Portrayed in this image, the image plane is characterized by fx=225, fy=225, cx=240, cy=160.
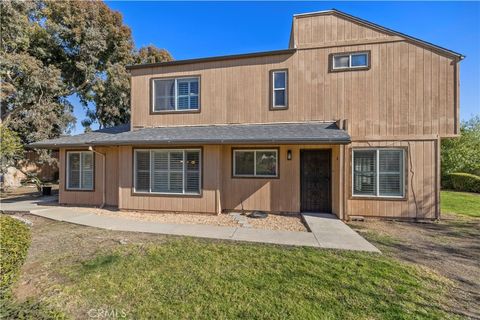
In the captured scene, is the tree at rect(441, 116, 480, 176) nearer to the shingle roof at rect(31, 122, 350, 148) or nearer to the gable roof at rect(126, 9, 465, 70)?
the gable roof at rect(126, 9, 465, 70)

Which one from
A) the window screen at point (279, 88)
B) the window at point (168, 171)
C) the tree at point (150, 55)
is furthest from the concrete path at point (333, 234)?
the tree at point (150, 55)

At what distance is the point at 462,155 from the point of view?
16.7m

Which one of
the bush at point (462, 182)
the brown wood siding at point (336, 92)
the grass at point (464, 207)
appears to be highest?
the brown wood siding at point (336, 92)

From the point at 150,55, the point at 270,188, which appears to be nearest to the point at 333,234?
the point at 270,188

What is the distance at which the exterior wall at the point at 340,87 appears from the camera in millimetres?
7621

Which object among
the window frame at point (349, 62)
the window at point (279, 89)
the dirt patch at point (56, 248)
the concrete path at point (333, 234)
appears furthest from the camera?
the window at point (279, 89)

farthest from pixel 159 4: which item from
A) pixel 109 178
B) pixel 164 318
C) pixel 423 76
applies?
pixel 164 318

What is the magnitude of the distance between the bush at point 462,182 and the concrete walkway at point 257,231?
14.3 meters

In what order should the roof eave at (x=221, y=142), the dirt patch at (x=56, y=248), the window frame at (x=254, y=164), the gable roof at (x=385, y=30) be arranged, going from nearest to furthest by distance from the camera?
the dirt patch at (x=56, y=248) < the roof eave at (x=221, y=142) < the gable roof at (x=385, y=30) < the window frame at (x=254, y=164)

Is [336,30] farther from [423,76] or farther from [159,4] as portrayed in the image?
[159,4]

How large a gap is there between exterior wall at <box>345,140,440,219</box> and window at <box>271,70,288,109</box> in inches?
124

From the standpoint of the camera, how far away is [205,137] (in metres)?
7.72

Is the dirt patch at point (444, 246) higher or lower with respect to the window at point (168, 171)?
lower

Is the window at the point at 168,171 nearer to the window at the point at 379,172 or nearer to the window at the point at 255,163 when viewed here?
the window at the point at 255,163
